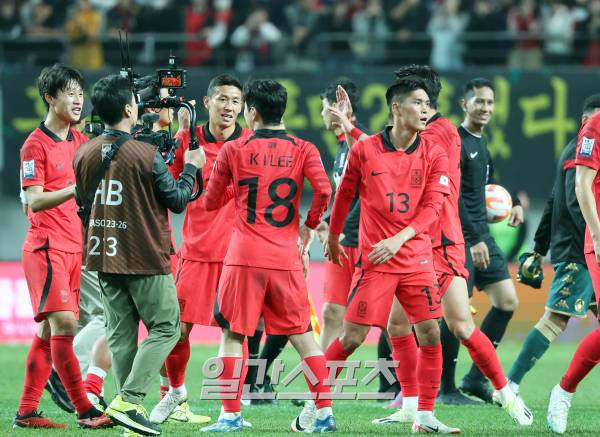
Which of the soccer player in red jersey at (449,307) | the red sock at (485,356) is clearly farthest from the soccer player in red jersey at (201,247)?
the red sock at (485,356)

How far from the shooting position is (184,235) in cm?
785

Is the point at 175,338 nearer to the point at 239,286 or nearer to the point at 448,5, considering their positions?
the point at 239,286

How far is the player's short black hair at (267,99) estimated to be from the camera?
6.91 m

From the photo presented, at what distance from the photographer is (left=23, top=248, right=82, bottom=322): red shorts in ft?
23.8

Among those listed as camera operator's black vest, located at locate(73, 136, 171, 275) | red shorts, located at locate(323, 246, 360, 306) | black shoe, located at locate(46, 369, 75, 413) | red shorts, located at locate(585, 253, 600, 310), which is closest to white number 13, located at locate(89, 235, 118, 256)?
camera operator's black vest, located at locate(73, 136, 171, 275)

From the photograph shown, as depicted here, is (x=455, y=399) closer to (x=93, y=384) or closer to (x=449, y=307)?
(x=449, y=307)

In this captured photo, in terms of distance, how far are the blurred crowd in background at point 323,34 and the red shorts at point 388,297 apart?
31.8 feet

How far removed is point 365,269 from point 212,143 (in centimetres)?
159

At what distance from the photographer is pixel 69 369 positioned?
23.6ft

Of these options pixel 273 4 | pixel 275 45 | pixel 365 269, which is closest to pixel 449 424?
pixel 365 269

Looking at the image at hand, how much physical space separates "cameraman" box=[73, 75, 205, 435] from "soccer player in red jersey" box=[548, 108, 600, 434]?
228 centimetres

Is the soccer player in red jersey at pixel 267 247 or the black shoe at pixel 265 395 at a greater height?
the soccer player in red jersey at pixel 267 247

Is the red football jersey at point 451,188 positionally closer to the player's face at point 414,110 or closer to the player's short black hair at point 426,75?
the player's short black hair at point 426,75

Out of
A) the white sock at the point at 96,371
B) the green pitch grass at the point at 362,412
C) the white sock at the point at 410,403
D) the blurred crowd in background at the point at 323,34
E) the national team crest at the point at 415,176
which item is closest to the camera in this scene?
the national team crest at the point at 415,176
